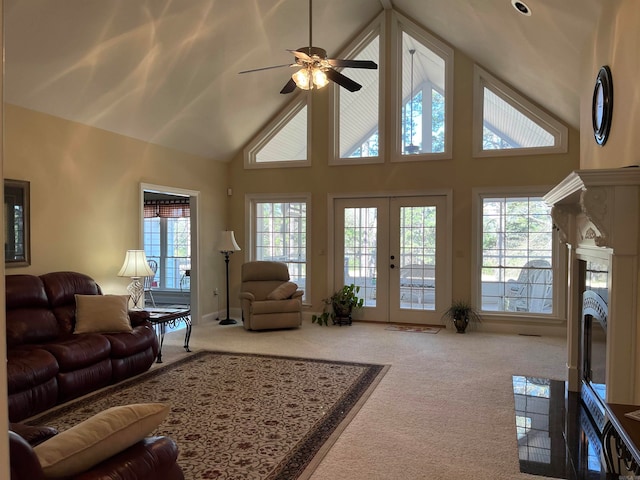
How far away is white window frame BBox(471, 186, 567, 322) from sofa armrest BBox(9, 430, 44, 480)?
6201 millimetres

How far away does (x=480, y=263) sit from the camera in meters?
6.79

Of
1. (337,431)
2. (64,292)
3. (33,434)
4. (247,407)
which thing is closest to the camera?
(33,434)

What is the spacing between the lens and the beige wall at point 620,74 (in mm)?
2793

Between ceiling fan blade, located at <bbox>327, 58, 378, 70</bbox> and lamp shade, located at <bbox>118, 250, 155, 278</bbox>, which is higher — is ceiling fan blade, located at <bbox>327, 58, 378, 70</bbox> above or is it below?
above

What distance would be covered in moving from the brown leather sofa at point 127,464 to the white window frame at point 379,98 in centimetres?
601

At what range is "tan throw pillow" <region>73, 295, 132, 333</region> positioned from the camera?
436 centimetres

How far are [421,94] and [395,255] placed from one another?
244 centimetres

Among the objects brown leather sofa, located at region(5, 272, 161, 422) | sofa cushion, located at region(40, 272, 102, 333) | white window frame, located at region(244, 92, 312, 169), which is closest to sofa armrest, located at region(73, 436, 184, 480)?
brown leather sofa, located at region(5, 272, 161, 422)

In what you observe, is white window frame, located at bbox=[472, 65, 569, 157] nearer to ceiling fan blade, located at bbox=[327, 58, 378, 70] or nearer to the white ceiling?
the white ceiling

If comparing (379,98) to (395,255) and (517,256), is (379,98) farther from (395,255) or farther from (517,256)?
(517,256)

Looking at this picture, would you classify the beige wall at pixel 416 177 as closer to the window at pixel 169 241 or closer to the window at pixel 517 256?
the window at pixel 517 256

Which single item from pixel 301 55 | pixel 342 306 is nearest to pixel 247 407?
pixel 301 55

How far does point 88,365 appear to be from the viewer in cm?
392

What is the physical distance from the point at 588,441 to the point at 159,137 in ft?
18.8
